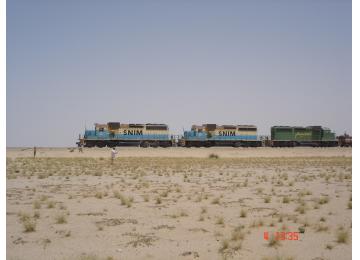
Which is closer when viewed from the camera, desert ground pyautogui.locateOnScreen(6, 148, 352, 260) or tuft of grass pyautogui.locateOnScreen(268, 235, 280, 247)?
desert ground pyautogui.locateOnScreen(6, 148, 352, 260)

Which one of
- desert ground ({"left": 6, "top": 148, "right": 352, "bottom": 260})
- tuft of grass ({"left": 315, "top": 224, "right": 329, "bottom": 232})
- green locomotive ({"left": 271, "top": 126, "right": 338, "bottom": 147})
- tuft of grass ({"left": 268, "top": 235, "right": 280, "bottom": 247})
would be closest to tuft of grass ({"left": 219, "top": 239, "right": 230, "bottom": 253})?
desert ground ({"left": 6, "top": 148, "right": 352, "bottom": 260})

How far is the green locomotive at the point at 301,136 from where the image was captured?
62.7m

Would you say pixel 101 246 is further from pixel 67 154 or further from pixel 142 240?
pixel 67 154

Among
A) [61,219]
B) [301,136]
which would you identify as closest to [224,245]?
[61,219]

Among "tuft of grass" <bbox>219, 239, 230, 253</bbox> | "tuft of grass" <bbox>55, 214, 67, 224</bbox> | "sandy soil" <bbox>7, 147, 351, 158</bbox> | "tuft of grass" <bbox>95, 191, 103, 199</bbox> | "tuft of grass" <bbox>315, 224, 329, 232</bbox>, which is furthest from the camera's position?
"sandy soil" <bbox>7, 147, 351, 158</bbox>

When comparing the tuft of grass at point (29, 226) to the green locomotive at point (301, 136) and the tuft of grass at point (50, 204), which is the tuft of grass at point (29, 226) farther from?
the green locomotive at point (301, 136)

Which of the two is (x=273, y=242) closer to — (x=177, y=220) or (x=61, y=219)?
(x=177, y=220)

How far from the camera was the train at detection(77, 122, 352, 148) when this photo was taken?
190 feet

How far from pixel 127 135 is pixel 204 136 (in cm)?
1157

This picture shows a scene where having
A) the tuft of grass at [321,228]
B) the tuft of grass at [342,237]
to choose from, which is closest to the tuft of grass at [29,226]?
the tuft of grass at [321,228]

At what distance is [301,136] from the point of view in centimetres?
6369

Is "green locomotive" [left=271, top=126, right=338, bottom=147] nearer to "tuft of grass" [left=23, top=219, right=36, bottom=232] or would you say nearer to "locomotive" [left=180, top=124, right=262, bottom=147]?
"locomotive" [left=180, top=124, right=262, bottom=147]

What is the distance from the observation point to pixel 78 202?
623 inches
